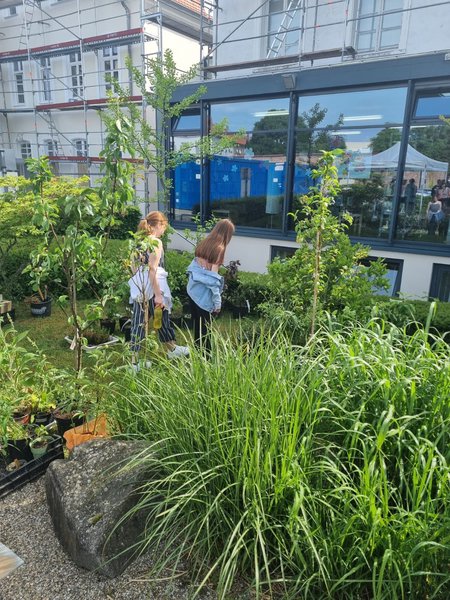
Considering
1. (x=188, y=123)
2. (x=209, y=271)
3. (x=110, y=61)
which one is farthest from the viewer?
(x=110, y=61)

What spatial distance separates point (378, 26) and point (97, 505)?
502 inches

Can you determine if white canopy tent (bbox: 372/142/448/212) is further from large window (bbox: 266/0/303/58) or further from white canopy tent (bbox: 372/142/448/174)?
large window (bbox: 266/0/303/58)

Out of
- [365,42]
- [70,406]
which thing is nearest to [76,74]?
[365,42]

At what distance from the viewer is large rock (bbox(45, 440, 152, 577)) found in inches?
86.4

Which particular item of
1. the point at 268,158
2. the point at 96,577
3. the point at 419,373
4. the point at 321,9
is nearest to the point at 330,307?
the point at 419,373

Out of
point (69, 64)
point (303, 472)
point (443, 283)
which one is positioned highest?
point (69, 64)

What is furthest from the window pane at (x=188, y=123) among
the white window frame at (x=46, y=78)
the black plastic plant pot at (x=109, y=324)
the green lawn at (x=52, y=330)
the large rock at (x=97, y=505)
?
the white window frame at (x=46, y=78)

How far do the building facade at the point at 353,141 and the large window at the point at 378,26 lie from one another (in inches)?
1.1

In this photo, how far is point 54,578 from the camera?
220cm

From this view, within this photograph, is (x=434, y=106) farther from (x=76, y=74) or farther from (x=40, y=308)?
(x=76, y=74)

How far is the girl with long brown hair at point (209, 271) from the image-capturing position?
15.6 ft

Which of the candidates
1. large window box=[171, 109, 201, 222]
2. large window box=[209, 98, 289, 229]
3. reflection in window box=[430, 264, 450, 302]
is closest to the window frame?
reflection in window box=[430, 264, 450, 302]

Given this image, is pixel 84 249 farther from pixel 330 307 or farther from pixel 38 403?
pixel 330 307

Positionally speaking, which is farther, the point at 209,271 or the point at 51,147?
the point at 51,147
